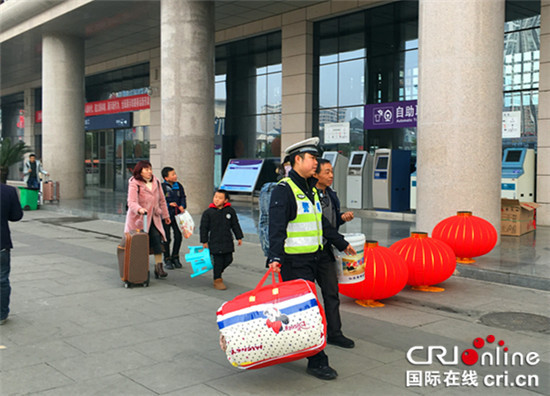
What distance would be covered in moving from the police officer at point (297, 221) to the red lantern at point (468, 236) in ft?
14.7

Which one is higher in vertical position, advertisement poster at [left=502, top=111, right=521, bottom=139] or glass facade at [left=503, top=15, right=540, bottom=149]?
glass facade at [left=503, top=15, right=540, bottom=149]

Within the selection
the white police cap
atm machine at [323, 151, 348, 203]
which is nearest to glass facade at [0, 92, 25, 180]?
atm machine at [323, 151, 348, 203]

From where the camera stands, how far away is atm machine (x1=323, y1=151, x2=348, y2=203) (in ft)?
59.3

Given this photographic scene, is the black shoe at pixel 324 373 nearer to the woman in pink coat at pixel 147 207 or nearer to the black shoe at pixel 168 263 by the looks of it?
the woman in pink coat at pixel 147 207

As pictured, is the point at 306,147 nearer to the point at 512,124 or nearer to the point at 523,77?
the point at 512,124

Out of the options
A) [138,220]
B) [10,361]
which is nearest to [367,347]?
[10,361]

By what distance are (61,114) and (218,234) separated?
17891mm

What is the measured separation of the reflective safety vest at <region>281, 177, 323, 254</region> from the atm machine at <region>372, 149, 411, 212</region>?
1197 cm

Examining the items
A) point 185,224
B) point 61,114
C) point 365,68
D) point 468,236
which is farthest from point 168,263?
point 61,114

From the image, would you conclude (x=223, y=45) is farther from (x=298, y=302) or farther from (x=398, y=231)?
(x=298, y=302)

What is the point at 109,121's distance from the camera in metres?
30.4

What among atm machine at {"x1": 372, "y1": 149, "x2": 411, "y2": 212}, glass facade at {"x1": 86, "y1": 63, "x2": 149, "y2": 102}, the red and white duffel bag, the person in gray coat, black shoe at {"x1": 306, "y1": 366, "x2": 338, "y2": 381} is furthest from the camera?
glass facade at {"x1": 86, "y1": 63, "x2": 149, "y2": 102}

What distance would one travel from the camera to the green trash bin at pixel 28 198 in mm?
20328

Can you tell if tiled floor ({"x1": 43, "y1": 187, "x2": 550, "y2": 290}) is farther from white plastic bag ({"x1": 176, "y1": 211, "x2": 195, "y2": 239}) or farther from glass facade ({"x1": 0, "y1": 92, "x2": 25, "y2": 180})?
glass facade ({"x1": 0, "y1": 92, "x2": 25, "y2": 180})
